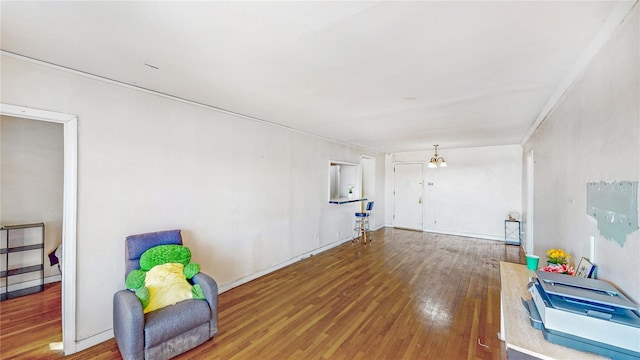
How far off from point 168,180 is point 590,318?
3493mm

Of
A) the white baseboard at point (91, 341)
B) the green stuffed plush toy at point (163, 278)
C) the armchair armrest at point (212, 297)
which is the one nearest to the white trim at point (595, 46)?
the armchair armrest at point (212, 297)

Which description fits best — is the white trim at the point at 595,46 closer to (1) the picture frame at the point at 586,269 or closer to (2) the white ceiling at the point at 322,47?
(2) the white ceiling at the point at 322,47

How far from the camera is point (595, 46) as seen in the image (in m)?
1.69

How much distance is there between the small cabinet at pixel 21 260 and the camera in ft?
10.7

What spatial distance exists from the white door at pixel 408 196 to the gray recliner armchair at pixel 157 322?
6.61 m

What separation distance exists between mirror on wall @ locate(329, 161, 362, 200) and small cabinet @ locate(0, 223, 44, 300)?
5233mm

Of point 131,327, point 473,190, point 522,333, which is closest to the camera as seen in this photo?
point 522,333

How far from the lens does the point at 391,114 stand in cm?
356

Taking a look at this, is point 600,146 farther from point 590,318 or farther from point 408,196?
point 408,196

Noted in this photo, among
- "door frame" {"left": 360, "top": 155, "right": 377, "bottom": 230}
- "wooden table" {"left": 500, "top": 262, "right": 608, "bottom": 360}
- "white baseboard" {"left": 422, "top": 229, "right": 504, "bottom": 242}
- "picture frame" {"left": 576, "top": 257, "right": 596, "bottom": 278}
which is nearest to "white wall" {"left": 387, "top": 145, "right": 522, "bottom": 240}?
"white baseboard" {"left": 422, "top": 229, "right": 504, "bottom": 242}

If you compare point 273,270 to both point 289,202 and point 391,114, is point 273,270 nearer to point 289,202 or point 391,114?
point 289,202

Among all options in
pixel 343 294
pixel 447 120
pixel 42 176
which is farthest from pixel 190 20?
pixel 42 176

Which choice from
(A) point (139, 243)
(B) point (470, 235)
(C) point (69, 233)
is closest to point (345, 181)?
(B) point (470, 235)

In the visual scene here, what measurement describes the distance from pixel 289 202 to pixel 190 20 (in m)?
3.39
